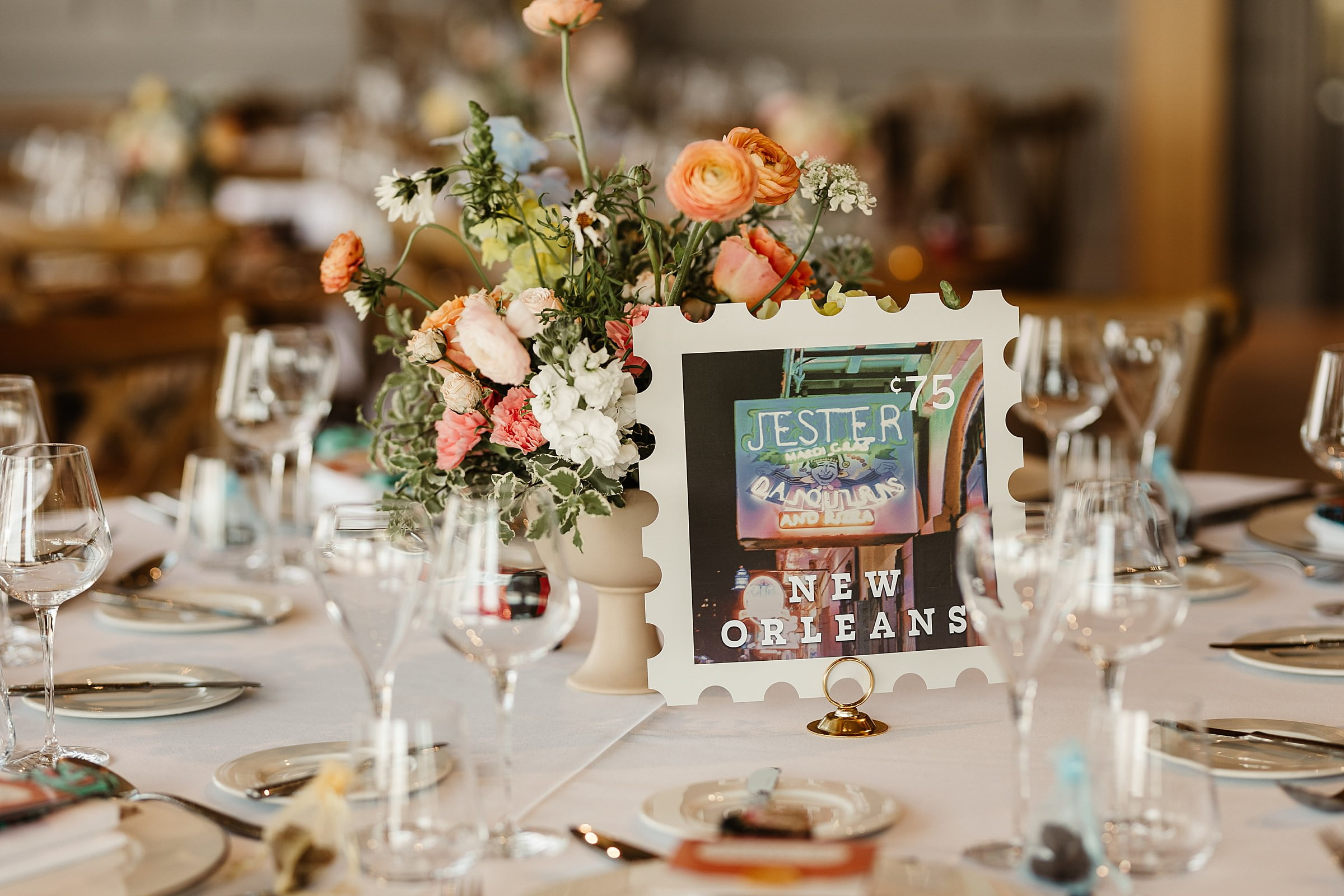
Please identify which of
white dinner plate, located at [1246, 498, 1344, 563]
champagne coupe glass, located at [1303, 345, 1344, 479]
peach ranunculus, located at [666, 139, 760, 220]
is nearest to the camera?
peach ranunculus, located at [666, 139, 760, 220]

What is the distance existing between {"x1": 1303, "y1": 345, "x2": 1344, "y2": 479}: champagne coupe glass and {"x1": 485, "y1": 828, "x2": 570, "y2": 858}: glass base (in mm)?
876

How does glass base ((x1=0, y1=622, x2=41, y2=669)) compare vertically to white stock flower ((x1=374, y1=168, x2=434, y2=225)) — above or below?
below

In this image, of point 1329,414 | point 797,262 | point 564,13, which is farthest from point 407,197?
point 1329,414

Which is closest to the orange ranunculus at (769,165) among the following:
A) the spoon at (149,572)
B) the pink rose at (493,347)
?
the pink rose at (493,347)

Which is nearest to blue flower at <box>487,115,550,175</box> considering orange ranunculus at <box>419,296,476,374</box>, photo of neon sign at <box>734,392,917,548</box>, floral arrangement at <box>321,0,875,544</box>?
floral arrangement at <box>321,0,875,544</box>

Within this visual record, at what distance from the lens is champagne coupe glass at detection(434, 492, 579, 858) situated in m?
0.84

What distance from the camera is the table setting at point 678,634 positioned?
781mm

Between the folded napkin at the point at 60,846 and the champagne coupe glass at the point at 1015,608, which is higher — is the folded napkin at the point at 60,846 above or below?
below

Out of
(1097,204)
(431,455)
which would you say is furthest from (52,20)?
(431,455)

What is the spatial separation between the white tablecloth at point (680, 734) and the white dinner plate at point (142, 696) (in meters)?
0.01

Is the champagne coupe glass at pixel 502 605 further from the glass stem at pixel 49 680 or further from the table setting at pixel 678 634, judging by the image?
the glass stem at pixel 49 680

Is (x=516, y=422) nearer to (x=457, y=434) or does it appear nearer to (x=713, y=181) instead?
(x=457, y=434)

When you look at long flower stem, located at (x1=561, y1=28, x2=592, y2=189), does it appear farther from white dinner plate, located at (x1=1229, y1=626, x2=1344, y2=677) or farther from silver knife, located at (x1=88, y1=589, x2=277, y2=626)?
white dinner plate, located at (x1=1229, y1=626, x2=1344, y2=677)

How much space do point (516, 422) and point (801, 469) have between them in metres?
0.22
